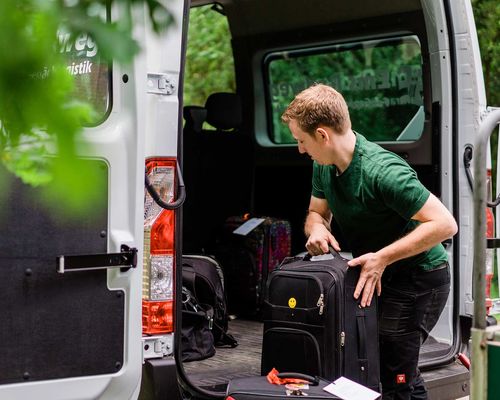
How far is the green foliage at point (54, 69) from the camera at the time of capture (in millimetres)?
616

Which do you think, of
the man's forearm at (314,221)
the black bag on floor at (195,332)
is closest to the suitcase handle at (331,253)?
the man's forearm at (314,221)

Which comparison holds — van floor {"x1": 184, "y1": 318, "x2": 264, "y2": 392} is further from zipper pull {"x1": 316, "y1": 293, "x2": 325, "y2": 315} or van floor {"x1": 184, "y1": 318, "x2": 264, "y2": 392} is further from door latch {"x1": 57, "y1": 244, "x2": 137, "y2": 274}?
door latch {"x1": 57, "y1": 244, "x2": 137, "y2": 274}

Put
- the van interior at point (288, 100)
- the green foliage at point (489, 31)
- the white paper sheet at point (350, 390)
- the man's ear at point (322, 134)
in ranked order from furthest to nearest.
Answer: the green foliage at point (489, 31) < the van interior at point (288, 100) < the man's ear at point (322, 134) < the white paper sheet at point (350, 390)

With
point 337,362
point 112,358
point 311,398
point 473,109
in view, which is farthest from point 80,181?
point 473,109

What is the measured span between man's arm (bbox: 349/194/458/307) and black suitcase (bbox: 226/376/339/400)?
1.24 feet

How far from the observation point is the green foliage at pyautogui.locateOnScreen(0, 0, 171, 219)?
616mm

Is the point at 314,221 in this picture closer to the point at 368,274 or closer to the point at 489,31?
the point at 368,274

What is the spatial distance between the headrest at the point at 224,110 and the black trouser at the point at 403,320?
2.17 meters

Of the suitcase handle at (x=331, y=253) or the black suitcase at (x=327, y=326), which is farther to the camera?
the suitcase handle at (x=331, y=253)

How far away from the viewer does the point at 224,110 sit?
5.32 metres

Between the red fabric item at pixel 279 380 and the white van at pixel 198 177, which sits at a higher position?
the white van at pixel 198 177

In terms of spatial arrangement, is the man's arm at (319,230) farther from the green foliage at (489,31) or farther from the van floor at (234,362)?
the green foliage at (489,31)

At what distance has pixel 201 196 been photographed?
5449mm

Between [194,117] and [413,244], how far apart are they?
2440mm
